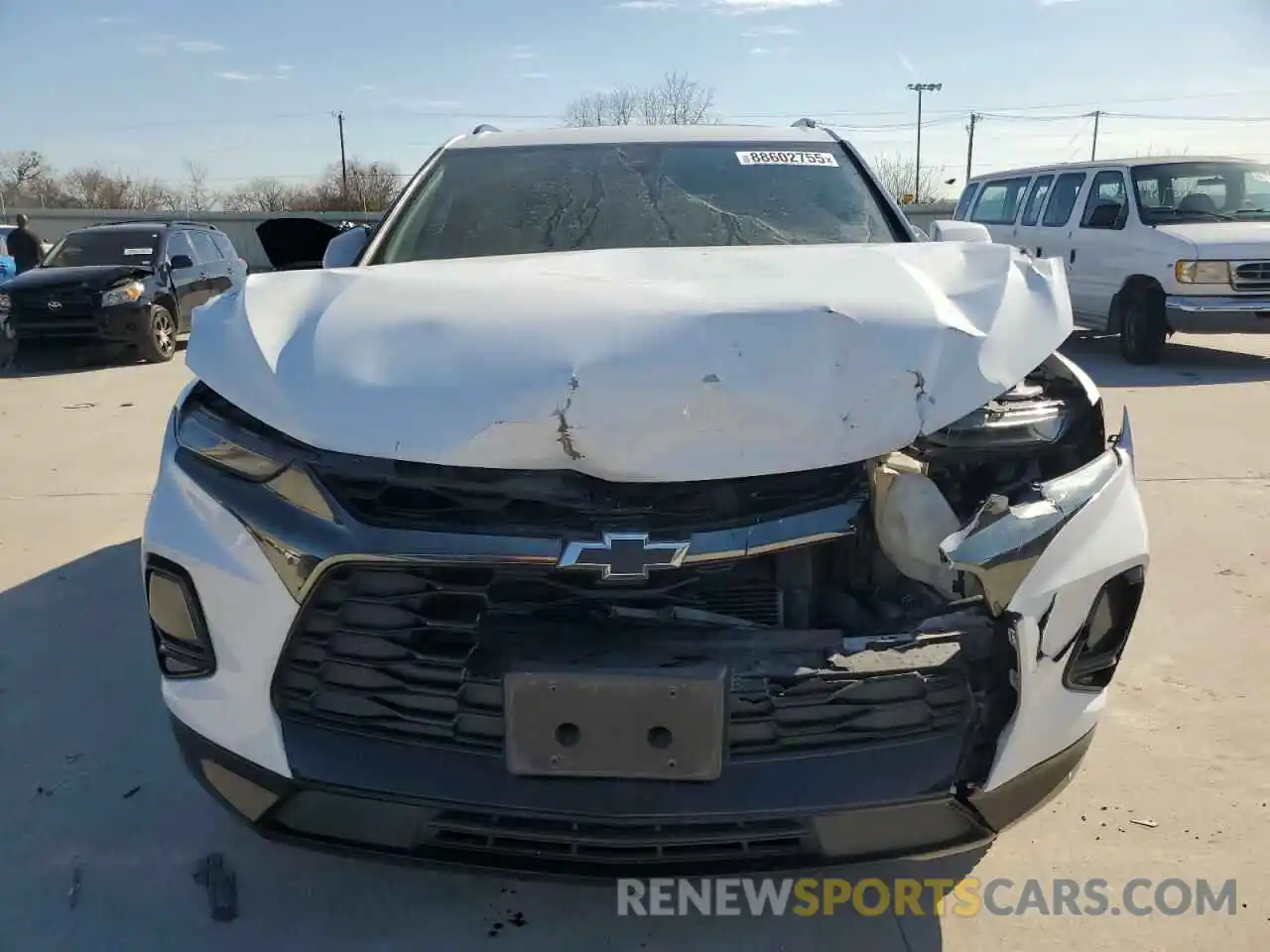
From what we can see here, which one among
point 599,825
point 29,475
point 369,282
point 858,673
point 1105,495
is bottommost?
point 29,475

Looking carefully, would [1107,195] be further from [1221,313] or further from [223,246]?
[223,246]

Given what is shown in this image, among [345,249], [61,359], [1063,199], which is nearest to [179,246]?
[61,359]

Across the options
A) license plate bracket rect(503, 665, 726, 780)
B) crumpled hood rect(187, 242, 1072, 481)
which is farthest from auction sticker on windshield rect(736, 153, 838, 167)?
license plate bracket rect(503, 665, 726, 780)

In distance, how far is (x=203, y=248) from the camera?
12.0 meters

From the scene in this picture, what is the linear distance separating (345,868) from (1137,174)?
9990 millimetres

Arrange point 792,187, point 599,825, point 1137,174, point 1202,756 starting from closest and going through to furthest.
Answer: point 599,825 → point 1202,756 → point 792,187 → point 1137,174

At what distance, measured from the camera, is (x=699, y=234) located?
9.84ft

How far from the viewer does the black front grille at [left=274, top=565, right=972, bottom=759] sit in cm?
168

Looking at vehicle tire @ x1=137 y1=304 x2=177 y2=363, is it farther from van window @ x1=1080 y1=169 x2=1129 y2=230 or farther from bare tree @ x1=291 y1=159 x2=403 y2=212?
bare tree @ x1=291 y1=159 x2=403 y2=212

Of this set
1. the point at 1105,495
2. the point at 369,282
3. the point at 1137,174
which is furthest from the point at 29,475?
the point at 1137,174

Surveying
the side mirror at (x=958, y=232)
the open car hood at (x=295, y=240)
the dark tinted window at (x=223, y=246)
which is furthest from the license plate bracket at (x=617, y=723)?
the dark tinted window at (x=223, y=246)

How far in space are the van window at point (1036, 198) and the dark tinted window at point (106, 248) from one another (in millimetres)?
9841

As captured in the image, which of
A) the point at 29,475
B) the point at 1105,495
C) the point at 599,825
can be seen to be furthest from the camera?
the point at 29,475

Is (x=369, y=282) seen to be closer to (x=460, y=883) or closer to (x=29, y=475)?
(x=460, y=883)
